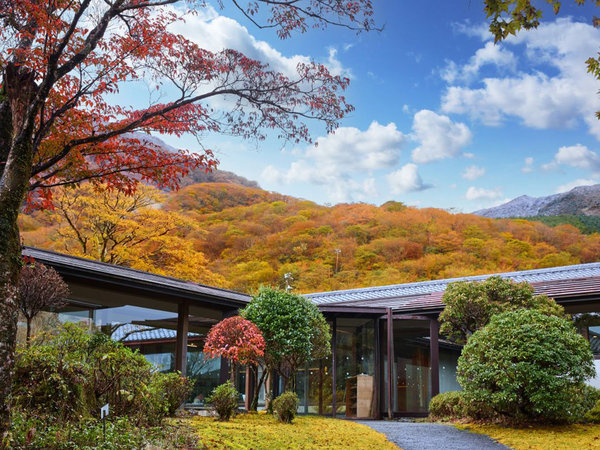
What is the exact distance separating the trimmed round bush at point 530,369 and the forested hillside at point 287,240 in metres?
15.2

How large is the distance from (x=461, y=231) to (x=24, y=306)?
24.9 m

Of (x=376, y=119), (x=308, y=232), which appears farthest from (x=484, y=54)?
(x=308, y=232)

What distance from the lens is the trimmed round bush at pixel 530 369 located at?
312 inches

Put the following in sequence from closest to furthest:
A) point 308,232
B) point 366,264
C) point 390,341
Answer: point 390,341
point 366,264
point 308,232

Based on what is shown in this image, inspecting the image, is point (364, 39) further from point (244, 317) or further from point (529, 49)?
point (529, 49)

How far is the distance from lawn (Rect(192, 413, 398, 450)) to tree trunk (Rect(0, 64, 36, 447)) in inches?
86.6

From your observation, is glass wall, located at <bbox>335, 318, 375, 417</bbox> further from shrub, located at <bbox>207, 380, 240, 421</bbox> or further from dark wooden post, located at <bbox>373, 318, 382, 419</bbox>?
shrub, located at <bbox>207, 380, 240, 421</bbox>

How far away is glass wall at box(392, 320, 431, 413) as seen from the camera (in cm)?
1329

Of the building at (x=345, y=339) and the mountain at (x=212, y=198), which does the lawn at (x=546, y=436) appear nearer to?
the building at (x=345, y=339)

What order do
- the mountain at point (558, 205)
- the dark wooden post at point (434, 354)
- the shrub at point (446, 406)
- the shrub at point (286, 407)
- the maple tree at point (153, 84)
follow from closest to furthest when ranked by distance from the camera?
the maple tree at point (153, 84) < the shrub at point (286, 407) < the shrub at point (446, 406) < the dark wooden post at point (434, 354) < the mountain at point (558, 205)

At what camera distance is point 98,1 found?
5.54m

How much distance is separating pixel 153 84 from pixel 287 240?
2448 cm

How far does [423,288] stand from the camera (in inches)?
711

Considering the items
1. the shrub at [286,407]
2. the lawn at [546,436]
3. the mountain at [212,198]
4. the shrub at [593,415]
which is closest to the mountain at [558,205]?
the mountain at [212,198]
